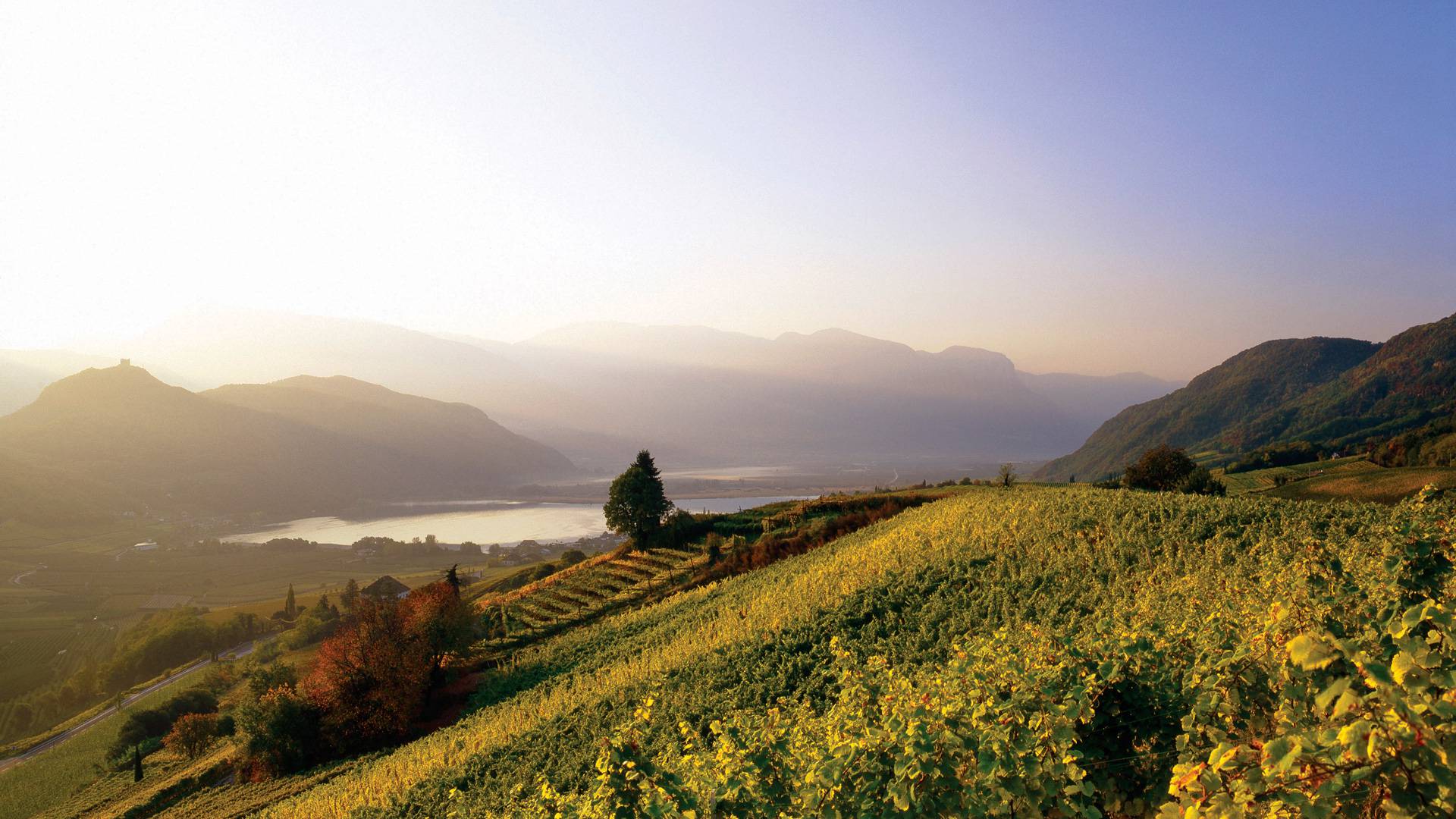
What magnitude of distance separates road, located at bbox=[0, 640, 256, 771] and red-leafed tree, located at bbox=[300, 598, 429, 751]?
69.3m

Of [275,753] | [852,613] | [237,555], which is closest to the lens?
[852,613]

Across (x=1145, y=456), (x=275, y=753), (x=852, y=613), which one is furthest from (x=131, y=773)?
(x=1145, y=456)

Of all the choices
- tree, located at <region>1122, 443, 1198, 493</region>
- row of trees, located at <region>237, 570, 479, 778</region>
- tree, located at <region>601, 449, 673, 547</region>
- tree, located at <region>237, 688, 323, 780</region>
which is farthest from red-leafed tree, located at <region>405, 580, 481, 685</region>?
tree, located at <region>1122, 443, 1198, 493</region>

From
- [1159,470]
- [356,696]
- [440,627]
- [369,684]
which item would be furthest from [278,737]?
[1159,470]

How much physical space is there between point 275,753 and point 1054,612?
34821 millimetres

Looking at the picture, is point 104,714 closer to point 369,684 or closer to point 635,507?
point 369,684

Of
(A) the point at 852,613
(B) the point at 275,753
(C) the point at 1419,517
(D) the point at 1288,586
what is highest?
(C) the point at 1419,517

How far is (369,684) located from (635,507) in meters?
25.0

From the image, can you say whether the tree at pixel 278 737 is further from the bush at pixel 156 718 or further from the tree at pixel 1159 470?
the tree at pixel 1159 470

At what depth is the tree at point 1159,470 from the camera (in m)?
44.1

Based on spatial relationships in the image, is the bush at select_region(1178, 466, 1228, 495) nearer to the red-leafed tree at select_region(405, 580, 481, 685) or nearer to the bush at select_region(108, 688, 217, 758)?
the red-leafed tree at select_region(405, 580, 481, 685)

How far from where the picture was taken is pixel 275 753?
28312 millimetres

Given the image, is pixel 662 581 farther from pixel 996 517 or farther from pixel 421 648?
pixel 996 517

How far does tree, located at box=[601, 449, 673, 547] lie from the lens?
172 feet
